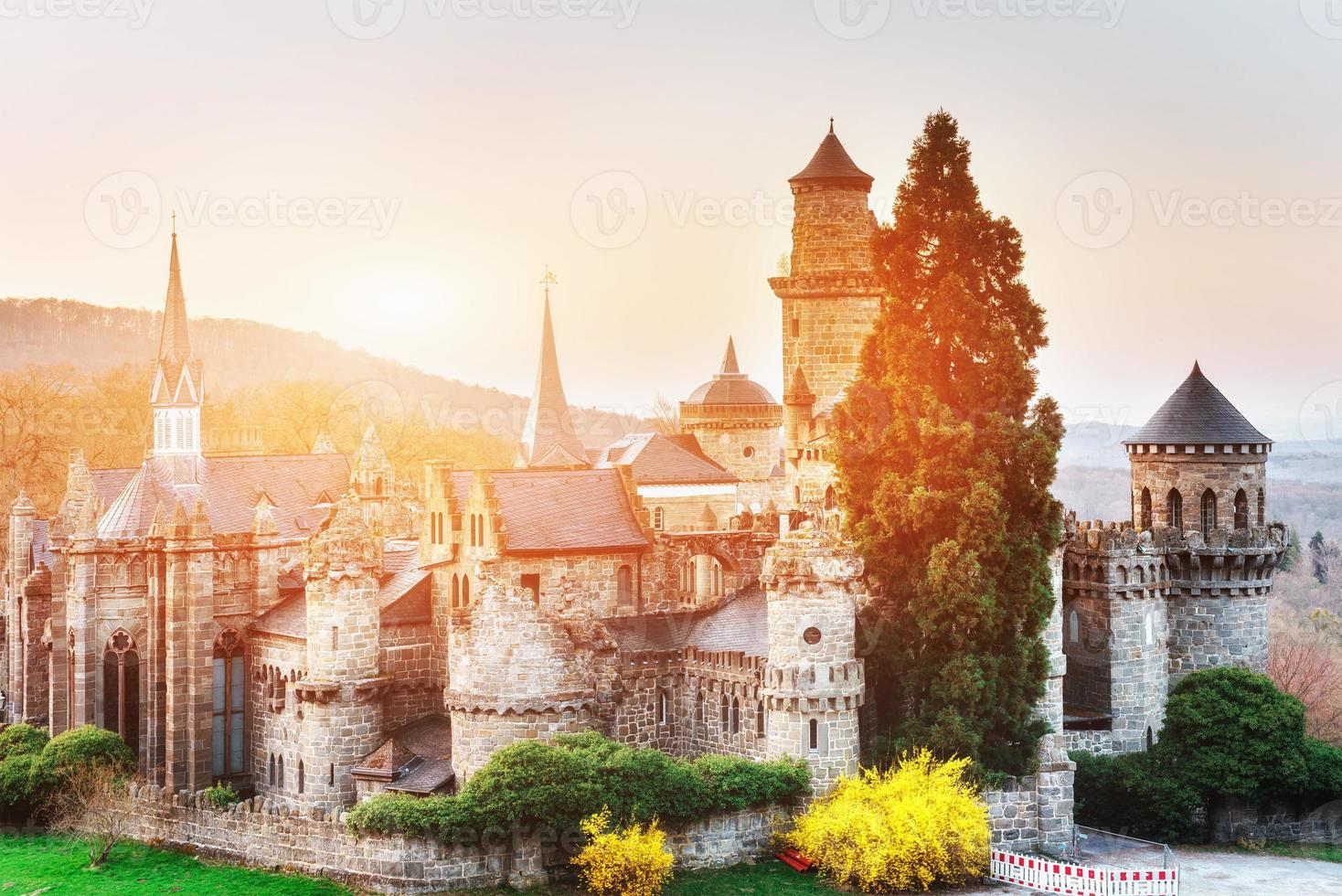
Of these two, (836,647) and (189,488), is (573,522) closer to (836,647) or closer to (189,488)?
(836,647)

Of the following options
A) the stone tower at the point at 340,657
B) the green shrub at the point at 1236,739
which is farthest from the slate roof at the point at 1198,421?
the stone tower at the point at 340,657

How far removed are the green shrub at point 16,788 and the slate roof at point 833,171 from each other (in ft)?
91.4

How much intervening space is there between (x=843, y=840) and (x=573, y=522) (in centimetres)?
1211

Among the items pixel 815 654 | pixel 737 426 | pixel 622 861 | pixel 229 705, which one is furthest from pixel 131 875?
pixel 737 426

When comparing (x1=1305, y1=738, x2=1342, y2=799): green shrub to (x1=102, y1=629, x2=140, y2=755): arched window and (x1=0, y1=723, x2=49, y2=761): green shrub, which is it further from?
(x1=0, y1=723, x2=49, y2=761): green shrub

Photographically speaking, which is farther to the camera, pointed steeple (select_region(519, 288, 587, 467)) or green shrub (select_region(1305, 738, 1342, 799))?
pointed steeple (select_region(519, 288, 587, 467))

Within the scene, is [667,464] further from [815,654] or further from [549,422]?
[815,654]

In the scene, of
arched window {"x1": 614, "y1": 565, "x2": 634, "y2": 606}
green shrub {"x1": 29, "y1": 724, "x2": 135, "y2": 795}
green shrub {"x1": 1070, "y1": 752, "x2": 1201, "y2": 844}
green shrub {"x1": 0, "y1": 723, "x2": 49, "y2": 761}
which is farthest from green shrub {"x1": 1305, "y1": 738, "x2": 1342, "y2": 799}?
green shrub {"x1": 0, "y1": 723, "x2": 49, "y2": 761}

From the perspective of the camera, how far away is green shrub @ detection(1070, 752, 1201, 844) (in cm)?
3975

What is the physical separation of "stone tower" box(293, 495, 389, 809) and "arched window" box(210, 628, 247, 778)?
5659 millimetres

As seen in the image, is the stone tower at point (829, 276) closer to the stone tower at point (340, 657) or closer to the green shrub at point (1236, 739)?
the green shrub at point (1236, 739)

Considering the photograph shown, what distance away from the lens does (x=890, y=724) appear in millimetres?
38438

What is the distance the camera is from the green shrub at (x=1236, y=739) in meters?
39.9

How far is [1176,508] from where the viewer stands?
4372cm
